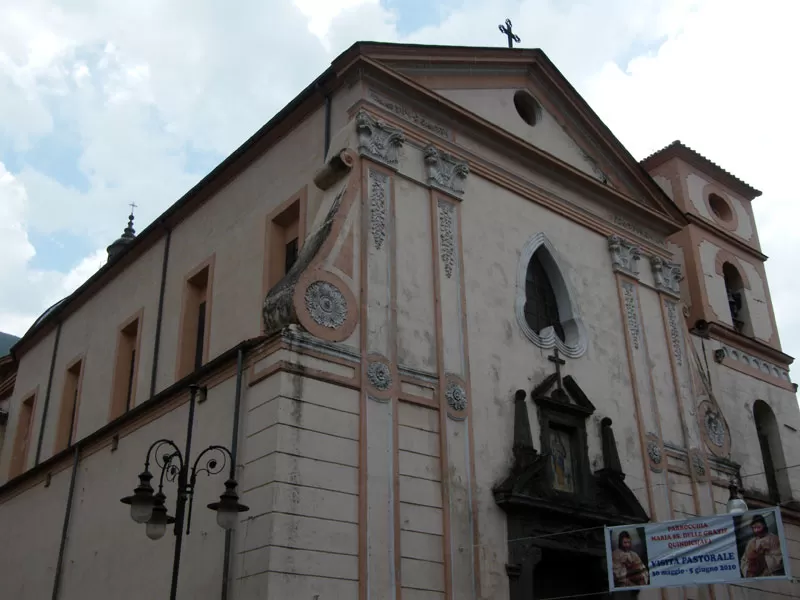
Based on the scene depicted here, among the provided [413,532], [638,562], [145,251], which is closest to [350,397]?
[413,532]

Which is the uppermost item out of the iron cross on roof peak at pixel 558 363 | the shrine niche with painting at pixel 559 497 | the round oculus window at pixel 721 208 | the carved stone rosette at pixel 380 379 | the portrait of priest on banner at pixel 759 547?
the round oculus window at pixel 721 208

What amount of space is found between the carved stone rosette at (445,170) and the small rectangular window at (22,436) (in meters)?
13.3

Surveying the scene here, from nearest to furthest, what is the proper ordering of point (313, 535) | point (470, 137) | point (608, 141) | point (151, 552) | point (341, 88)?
1. point (313, 535)
2. point (151, 552)
3. point (341, 88)
4. point (470, 137)
5. point (608, 141)

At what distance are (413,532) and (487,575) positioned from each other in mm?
1386

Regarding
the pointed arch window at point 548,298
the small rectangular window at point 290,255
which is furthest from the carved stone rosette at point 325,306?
the pointed arch window at point 548,298

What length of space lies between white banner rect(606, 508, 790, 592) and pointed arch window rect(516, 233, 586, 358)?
4353 millimetres

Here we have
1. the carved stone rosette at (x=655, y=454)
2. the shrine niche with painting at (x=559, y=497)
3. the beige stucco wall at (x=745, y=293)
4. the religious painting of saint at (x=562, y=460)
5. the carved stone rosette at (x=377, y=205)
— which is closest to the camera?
the shrine niche with painting at (x=559, y=497)

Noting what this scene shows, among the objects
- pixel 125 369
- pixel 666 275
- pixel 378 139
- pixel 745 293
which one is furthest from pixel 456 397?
pixel 745 293

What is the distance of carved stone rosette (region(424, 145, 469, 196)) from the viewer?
49.4ft

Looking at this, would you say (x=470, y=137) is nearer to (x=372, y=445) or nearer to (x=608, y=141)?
(x=608, y=141)

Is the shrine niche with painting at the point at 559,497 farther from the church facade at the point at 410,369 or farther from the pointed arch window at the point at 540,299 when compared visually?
the pointed arch window at the point at 540,299

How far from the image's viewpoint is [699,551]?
1136 centimetres

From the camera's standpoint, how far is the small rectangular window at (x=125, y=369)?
741 inches

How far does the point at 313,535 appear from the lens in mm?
11008
